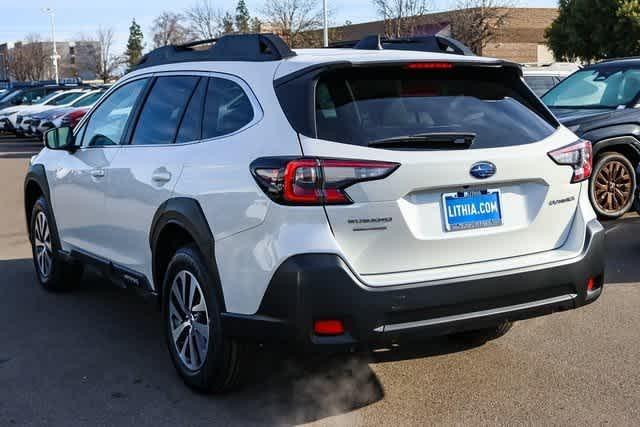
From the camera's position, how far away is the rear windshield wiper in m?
3.76

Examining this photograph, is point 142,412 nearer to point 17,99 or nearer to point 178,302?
point 178,302

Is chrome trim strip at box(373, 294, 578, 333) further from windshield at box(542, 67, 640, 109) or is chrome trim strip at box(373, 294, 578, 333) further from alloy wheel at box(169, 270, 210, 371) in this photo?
windshield at box(542, 67, 640, 109)

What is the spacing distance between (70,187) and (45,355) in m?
1.41

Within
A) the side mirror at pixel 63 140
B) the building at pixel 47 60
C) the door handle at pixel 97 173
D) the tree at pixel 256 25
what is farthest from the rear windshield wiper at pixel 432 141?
the building at pixel 47 60

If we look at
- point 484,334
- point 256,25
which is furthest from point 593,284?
point 256,25

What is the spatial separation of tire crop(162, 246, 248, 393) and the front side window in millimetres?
1353

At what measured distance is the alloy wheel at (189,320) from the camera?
4363 millimetres

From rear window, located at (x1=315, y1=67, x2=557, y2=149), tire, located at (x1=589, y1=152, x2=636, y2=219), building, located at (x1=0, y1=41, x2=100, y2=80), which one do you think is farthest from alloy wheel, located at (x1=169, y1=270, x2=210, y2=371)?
building, located at (x1=0, y1=41, x2=100, y2=80)

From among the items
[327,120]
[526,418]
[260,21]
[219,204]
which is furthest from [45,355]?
[260,21]

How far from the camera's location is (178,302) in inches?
181

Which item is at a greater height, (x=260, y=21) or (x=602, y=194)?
(x=260, y=21)

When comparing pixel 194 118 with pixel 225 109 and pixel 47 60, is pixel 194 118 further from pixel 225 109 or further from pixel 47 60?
pixel 47 60

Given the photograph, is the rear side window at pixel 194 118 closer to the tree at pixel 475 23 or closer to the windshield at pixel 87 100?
the windshield at pixel 87 100

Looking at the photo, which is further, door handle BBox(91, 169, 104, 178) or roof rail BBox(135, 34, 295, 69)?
door handle BBox(91, 169, 104, 178)
